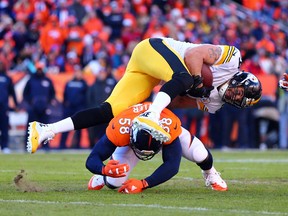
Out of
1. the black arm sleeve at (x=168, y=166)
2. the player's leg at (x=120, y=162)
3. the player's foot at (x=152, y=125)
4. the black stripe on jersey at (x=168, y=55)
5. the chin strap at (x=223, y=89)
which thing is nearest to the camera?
the player's foot at (x=152, y=125)

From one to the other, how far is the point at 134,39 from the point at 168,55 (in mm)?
10824

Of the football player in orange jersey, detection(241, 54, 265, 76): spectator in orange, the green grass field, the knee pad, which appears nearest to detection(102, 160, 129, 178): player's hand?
the football player in orange jersey

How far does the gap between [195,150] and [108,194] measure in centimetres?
89

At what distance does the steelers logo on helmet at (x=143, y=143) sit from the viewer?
6469 millimetres

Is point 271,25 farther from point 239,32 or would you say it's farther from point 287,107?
point 287,107

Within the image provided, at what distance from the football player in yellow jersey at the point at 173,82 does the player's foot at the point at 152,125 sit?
1.37 ft

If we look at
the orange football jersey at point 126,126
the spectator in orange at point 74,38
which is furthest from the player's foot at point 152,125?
the spectator in orange at point 74,38

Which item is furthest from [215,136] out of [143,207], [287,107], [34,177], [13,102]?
[143,207]

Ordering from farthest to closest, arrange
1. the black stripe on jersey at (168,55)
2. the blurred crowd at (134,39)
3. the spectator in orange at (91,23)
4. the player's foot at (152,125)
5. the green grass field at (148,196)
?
the spectator in orange at (91,23) < the blurred crowd at (134,39) < the black stripe on jersey at (168,55) < the player's foot at (152,125) < the green grass field at (148,196)

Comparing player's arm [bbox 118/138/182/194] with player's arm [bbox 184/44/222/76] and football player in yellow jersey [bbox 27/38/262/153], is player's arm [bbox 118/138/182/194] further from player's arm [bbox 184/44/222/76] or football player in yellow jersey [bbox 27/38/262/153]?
player's arm [bbox 184/44/222/76]

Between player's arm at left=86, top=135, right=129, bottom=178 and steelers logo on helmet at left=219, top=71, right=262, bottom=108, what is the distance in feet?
3.84

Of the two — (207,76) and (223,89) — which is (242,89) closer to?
(223,89)

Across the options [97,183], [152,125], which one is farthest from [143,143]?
[97,183]

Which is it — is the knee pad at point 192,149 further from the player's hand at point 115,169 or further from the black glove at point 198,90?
the player's hand at point 115,169
